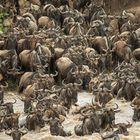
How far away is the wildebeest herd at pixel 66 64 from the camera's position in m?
21.2

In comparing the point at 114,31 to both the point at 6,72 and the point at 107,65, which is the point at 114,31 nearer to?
the point at 107,65

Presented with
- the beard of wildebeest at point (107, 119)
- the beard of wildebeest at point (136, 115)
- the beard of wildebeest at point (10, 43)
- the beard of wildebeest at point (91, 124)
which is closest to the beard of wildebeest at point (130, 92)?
the beard of wildebeest at point (136, 115)

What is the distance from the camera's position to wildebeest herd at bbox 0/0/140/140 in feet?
→ 69.6

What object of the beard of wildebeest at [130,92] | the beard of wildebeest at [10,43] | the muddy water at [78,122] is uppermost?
the beard of wildebeest at [10,43]

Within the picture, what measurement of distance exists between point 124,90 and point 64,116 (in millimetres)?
2727

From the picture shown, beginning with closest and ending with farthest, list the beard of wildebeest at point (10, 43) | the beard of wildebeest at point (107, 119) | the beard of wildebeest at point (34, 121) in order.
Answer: the beard of wildebeest at point (107, 119)
the beard of wildebeest at point (34, 121)
the beard of wildebeest at point (10, 43)

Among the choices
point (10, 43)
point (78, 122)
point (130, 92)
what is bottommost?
point (78, 122)

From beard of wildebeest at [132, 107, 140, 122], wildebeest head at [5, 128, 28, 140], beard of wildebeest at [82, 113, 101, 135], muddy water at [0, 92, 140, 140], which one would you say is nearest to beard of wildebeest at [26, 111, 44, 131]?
muddy water at [0, 92, 140, 140]

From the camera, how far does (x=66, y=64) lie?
2505 centimetres

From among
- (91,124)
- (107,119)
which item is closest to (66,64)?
(107,119)

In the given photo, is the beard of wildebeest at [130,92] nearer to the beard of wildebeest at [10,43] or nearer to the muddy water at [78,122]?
the muddy water at [78,122]

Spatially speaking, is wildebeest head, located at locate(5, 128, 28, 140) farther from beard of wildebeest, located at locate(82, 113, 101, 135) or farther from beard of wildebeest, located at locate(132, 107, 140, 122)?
beard of wildebeest, located at locate(132, 107, 140, 122)

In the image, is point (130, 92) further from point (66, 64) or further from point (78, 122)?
point (66, 64)

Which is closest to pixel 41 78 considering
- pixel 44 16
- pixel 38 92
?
pixel 38 92
